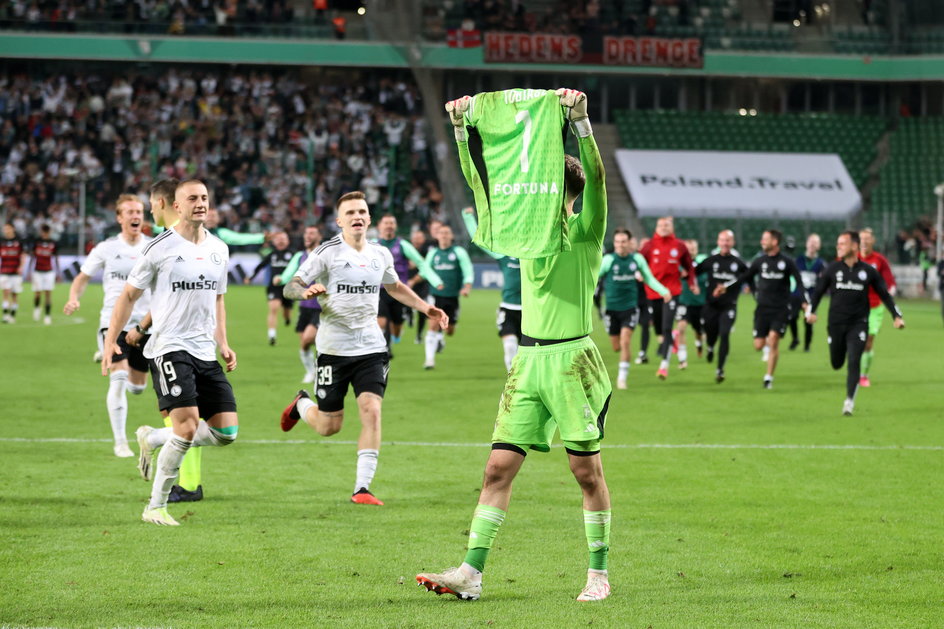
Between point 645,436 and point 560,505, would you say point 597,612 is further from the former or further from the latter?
point 645,436

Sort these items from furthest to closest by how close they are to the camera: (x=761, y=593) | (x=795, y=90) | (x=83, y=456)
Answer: (x=795, y=90) → (x=83, y=456) → (x=761, y=593)

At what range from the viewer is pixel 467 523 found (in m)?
8.32

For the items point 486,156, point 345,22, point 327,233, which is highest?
point 345,22

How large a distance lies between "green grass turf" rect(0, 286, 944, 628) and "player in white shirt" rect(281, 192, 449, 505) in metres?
0.52

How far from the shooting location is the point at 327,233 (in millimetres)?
41969

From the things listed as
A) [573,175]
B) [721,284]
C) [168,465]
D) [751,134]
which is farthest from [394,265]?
[751,134]

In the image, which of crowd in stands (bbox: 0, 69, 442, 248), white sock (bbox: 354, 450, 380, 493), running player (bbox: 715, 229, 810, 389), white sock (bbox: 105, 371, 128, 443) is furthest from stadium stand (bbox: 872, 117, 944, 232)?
white sock (bbox: 354, 450, 380, 493)

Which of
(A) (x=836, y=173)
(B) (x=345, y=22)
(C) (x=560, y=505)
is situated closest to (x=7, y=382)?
(C) (x=560, y=505)

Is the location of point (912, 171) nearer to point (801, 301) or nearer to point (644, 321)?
point (801, 301)

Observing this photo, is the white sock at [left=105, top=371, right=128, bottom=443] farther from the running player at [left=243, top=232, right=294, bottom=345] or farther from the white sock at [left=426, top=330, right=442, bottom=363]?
the running player at [left=243, top=232, right=294, bottom=345]

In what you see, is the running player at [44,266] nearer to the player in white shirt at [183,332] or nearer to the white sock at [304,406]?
the white sock at [304,406]

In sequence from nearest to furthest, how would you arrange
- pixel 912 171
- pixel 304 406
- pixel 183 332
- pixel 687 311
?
pixel 183 332
pixel 304 406
pixel 687 311
pixel 912 171

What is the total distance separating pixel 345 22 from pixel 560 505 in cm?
4142

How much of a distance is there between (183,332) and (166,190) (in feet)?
3.78
